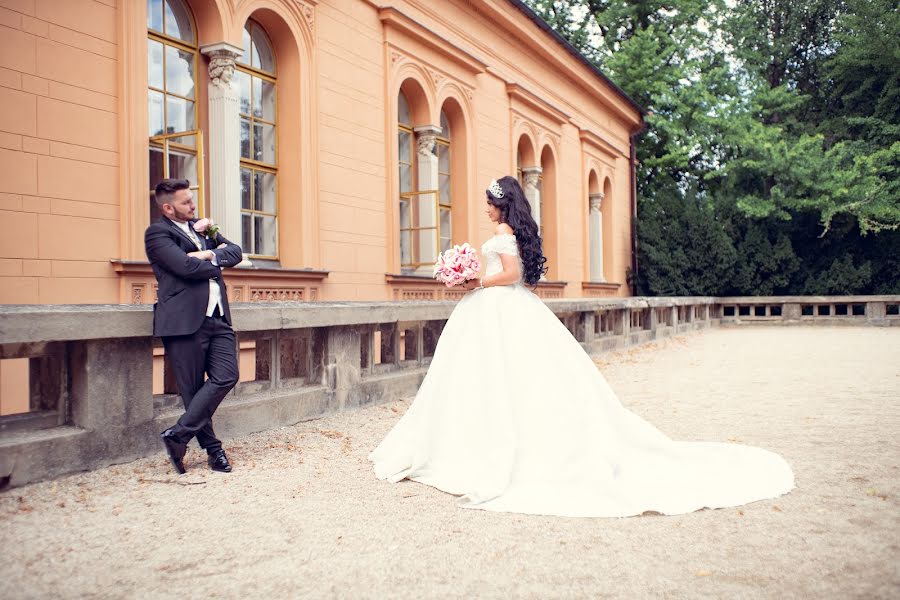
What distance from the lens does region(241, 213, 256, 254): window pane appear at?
935 cm

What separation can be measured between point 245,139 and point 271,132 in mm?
428

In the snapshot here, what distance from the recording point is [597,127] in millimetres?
20859

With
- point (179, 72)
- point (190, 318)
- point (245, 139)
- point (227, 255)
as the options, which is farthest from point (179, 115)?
point (190, 318)

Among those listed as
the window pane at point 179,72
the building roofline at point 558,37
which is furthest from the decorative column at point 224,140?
the building roofline at point 558,37

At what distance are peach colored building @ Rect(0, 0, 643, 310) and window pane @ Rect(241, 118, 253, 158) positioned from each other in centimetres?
2

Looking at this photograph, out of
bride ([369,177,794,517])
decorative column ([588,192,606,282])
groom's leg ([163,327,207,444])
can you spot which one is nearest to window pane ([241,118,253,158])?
groom's leg ([163,327,207,444])

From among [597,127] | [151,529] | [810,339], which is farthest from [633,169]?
[151,529]

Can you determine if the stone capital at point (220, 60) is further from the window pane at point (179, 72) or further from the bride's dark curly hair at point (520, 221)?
the bride's dark curly hair at point (520, 221)

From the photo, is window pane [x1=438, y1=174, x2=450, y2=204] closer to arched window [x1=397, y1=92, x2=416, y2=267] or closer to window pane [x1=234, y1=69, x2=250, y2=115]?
arched window [x1=397, y1=92, x2=416, y2=267]

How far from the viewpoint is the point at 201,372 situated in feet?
15.2

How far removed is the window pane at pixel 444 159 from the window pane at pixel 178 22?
245 inches

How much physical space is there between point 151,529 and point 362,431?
2.51 meters

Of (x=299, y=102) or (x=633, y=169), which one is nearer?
(x=299, y=102)

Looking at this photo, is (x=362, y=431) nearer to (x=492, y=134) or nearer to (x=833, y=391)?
(x=833, y=391)
